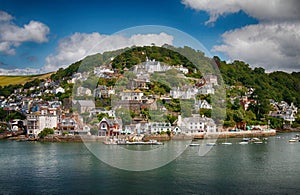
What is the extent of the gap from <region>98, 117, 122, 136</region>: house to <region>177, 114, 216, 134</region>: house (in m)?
2.24

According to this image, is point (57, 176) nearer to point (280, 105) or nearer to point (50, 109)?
point (50, 109)

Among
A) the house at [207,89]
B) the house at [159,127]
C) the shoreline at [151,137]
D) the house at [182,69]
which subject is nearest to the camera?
the shoreline at [151,137]

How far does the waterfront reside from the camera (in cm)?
598

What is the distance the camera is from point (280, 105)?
2616 cm

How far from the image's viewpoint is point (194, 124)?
1429 centimetres

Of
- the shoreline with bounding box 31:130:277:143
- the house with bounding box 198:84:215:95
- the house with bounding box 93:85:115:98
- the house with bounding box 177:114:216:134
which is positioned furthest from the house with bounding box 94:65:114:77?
the house with bounding box 198:84:215:95

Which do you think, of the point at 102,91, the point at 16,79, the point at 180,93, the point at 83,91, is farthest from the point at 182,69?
the point at 16,79

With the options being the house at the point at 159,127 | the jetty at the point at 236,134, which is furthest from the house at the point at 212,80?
the house at the point at 159,127

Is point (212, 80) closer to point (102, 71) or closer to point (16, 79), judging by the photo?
point (102, 71)

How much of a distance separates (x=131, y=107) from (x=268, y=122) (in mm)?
9856

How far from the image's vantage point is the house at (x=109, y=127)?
14.1 m

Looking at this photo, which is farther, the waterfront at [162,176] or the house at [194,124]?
the house at [194,124]

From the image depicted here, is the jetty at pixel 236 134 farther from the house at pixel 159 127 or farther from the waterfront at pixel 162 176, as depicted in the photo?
the waterfront at pixel 162 176

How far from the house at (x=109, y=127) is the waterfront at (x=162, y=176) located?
4.44 m
